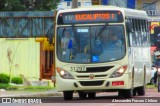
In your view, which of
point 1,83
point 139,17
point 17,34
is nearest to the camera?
point 139,17

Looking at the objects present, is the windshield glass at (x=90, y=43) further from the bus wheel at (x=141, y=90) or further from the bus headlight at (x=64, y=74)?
the bus wheel at (x=141, y=90)

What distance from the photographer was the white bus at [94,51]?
25500 millimetres

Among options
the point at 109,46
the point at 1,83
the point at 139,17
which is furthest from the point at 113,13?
the point at 1,83

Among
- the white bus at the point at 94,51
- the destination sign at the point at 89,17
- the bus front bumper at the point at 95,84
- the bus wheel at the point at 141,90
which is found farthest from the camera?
the bus wheel at the point at 141,90

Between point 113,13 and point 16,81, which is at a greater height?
point 113,13

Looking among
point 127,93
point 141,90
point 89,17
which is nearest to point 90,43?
point 89,17

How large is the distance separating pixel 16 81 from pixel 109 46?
53.3 feet

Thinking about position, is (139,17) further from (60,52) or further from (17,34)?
(17,34)

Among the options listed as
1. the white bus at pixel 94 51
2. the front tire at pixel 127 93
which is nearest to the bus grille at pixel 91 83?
the white bus at pixel 94 51

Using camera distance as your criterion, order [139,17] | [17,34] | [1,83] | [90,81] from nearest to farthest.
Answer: [90,81] → [139,17] → [1,83] → [17,34]

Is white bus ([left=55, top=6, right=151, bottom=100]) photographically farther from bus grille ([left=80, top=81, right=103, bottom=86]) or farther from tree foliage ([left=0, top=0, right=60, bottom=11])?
tree foliage ([left=0, top=0, right=60, bottom=11])

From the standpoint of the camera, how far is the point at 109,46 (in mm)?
25797

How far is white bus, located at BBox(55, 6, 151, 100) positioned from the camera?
25500 millimetres

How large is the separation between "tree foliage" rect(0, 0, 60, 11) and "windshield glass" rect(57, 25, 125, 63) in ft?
111
